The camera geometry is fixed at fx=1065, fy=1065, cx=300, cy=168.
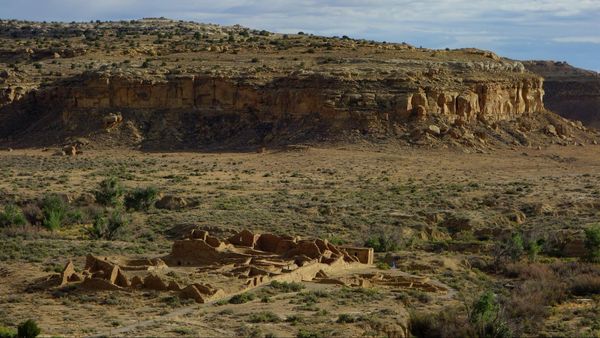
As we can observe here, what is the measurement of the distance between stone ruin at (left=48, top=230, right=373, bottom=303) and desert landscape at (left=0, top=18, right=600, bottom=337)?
2.7 inches

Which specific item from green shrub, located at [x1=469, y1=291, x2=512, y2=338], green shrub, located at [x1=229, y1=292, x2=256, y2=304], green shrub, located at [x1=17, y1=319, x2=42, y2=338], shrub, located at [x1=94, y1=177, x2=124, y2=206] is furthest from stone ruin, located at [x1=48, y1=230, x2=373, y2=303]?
shrub, located at [x1=94, y1=177, x2=124, y2=206]

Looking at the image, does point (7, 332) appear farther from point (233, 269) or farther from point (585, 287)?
point (585, 287)

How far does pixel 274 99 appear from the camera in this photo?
67.6m

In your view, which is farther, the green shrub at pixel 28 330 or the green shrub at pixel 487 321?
the green shrub at pixel 487 321

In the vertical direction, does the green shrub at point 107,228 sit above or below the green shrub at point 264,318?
below

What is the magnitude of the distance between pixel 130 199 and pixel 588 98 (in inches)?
2838

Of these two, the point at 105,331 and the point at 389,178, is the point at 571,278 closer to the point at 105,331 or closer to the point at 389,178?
the point at 105,331

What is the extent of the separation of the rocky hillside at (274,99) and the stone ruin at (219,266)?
3223 cm

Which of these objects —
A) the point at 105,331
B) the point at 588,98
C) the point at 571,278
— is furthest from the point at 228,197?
the point at 588,98

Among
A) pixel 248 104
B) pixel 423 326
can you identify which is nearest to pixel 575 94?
pixel 248 104

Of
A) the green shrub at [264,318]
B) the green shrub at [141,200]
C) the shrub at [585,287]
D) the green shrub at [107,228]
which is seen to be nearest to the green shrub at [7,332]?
the green shrub at [264,318]

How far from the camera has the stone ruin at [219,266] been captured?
85.8ft

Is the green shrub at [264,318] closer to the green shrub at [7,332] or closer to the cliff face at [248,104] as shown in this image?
the green shrub at [7,332]

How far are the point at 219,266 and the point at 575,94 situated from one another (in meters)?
84.3
